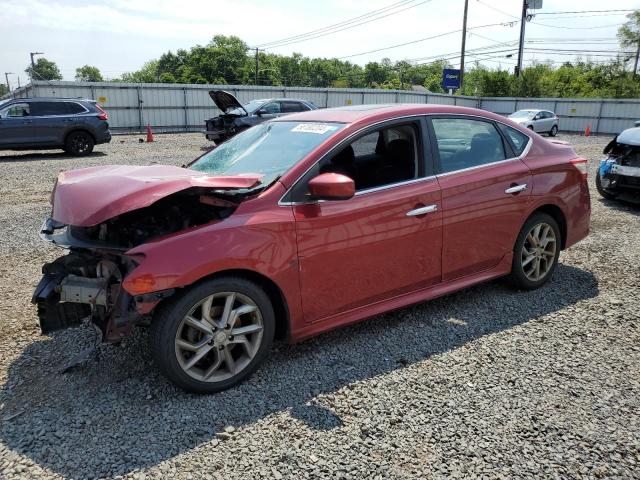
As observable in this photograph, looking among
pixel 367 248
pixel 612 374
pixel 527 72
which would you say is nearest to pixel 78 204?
pixel 367 248

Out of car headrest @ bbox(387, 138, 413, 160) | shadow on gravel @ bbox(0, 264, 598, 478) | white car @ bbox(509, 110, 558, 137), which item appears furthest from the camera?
white car @ bbox(509, 110, 558, 137)

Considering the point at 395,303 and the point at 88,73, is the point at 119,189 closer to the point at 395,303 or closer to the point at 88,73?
the point at 395,303

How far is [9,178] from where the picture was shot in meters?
10.9

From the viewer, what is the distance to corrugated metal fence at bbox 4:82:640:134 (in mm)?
22867

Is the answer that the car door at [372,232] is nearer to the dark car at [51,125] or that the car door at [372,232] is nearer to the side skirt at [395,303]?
the side skirt at [395,303]

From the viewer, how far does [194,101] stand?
82.9 ft

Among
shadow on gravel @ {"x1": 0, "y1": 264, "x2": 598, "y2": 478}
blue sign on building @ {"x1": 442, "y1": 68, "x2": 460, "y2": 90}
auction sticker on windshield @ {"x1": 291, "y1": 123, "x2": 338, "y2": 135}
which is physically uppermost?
blue sign on building @ {"x1": 442, "y1": 68, "x2": 460, "y2": 90}

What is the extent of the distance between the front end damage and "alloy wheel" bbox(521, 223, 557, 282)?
8.94 ft

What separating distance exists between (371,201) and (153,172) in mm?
1445

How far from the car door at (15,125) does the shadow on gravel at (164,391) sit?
495 inches

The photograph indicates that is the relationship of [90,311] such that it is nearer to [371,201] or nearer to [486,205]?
[371,201]

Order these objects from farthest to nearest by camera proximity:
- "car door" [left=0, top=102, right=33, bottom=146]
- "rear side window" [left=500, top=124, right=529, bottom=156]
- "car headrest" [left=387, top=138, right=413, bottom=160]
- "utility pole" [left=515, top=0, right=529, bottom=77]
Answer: "utility pole" [left=515, top=0, right=529, bottom=77] < "car door" [left=0, top=102, right=33, bottom=146] < "rear side window" [left=500, top=124, right=529, bottom=156] < "car headrest" [left=387, top=138, right=413, bottom=160]

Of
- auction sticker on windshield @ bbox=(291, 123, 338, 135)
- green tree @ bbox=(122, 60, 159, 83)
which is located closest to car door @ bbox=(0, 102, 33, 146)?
auction sticker on windshield @ bbox=(291, 123, 338, 135)

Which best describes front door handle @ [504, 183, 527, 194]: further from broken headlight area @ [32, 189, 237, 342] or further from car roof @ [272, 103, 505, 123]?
broken headlight area @ [32, 189, 237, 342]
